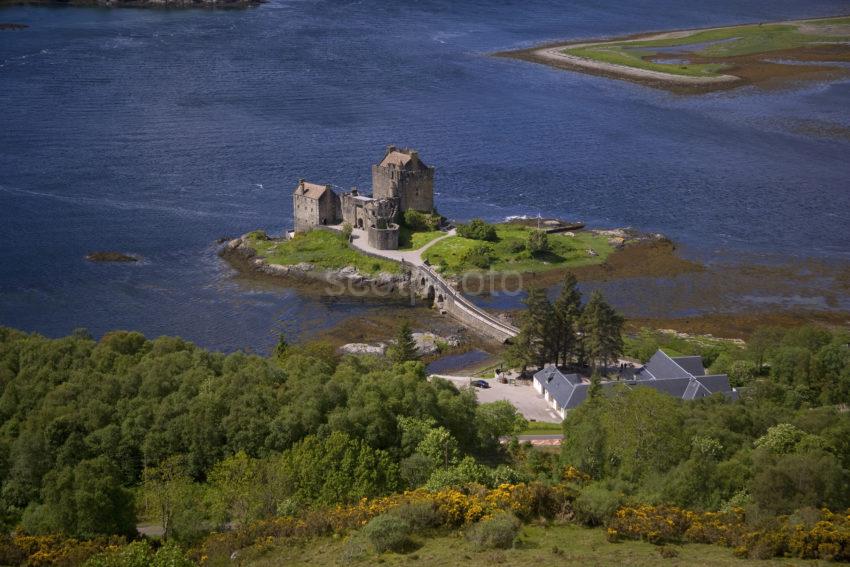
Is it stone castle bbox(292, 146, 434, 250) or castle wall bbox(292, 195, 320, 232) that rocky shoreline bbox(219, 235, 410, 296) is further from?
castle wall bbox(292, 195, 320, 232)

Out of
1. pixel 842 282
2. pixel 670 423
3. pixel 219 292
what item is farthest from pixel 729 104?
pixel 670 423

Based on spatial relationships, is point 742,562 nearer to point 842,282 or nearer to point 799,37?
point 842,282

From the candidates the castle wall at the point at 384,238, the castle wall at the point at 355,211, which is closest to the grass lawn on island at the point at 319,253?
the castle wall at the point at 384,238

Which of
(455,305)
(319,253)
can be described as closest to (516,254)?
(455,305)

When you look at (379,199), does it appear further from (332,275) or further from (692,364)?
(692,364)

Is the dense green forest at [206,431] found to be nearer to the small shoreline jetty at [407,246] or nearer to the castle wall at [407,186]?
the small shoreline jetty at [407,246]

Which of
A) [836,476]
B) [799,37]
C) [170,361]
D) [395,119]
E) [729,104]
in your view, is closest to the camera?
[836,476]
